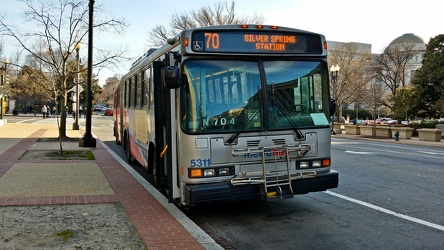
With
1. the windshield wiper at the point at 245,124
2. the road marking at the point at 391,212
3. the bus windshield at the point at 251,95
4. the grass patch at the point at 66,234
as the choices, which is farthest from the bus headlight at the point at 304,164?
the grass patch at the point at 66,234

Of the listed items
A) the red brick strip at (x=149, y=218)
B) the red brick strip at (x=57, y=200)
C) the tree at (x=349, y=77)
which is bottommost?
the red brick strip at (x=149, y=218)

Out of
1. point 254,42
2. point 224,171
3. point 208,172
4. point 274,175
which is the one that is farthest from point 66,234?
point 254,42

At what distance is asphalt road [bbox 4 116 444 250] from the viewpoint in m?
5.63

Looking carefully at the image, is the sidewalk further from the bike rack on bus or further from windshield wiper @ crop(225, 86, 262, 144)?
windshield wiper @ crop(225, 86, 262, 144)

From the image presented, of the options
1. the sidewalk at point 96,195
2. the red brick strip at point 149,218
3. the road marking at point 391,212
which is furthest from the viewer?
the road marking at point 391,212

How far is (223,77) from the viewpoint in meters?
6.27

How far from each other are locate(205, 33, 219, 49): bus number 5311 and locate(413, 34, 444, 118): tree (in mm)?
32437

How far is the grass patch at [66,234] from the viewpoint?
5.34 meters

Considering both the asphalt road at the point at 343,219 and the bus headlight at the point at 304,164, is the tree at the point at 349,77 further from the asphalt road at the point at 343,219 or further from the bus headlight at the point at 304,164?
the bus headlight at the point at 304,164

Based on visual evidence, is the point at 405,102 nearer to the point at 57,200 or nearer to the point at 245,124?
the point at 245,124

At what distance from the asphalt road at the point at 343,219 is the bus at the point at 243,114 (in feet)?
1.84

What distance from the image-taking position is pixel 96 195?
792 centimetres

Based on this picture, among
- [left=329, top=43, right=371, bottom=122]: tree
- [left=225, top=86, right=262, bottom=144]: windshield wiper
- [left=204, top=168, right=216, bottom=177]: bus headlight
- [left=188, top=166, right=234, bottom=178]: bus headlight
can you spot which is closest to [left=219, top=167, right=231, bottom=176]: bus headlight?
[left=188, top=166, right=234, bottom=178]: bus headlight

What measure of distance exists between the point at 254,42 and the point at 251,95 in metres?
0.87
